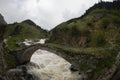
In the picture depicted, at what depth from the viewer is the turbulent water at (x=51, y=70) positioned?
4891 cm

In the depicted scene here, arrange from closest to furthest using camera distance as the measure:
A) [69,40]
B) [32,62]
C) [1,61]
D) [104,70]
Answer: [104,70] < [1,61] < [32,62] < [69,40]

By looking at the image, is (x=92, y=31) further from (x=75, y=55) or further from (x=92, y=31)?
(x=75, y=55)

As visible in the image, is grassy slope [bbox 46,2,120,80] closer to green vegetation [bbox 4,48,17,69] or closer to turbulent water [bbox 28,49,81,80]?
turbulent water [bbox 28,49,81,80]

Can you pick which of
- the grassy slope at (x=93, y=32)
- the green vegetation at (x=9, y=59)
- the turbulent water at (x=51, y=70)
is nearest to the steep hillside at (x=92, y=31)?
the grassy slope at (x=93, y=32)

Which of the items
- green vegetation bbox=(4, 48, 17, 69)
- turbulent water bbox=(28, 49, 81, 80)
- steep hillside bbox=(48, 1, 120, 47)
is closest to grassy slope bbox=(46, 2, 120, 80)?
steep hillside bbox=(48, 1, 120, 47)

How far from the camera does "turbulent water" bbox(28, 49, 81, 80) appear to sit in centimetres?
4891

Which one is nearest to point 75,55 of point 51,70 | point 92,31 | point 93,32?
point 51,70

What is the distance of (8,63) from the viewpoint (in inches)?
2245

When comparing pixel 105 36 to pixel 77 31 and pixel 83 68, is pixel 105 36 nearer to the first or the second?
pixel 77 31

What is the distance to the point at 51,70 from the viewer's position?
53.7m

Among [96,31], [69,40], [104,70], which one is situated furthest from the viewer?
[69,40]

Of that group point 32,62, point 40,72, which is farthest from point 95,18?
point 40,72

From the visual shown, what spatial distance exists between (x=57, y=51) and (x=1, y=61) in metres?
12.4

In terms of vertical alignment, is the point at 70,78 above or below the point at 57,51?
below
